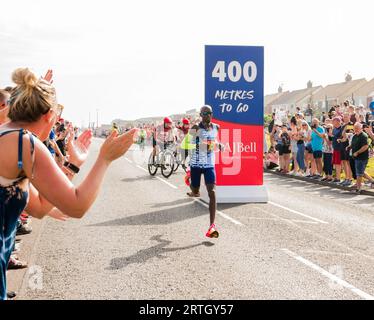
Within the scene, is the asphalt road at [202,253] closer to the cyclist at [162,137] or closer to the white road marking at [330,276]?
the white road marking at [330,276]

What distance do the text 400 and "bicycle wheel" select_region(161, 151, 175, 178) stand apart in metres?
6.38

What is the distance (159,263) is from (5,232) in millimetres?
4205

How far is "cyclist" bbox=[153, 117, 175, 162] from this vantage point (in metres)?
18.6

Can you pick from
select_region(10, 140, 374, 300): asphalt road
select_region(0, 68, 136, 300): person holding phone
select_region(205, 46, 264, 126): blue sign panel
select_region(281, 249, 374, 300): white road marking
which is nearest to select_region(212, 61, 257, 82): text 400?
select_region(205, 46, 264, 126): blue sign panel

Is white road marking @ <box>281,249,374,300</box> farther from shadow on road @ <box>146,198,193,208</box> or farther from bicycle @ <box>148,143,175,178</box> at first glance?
bicycle @ <box>148,143,175,178</box>

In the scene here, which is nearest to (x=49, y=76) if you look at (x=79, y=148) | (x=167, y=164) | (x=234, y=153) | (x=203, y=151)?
(x=79, y=148)

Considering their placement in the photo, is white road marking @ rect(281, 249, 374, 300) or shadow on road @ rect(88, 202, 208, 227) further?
shadow on road @ rect(88, 202, 208, 227)

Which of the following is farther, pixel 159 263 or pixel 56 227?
pixel 56 227

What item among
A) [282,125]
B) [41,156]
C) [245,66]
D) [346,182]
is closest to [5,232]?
[41,156]

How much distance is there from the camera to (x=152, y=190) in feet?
46.9

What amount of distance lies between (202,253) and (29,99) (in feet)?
16.5

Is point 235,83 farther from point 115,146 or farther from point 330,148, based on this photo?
point 115,146

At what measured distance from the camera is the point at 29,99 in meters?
2.24
